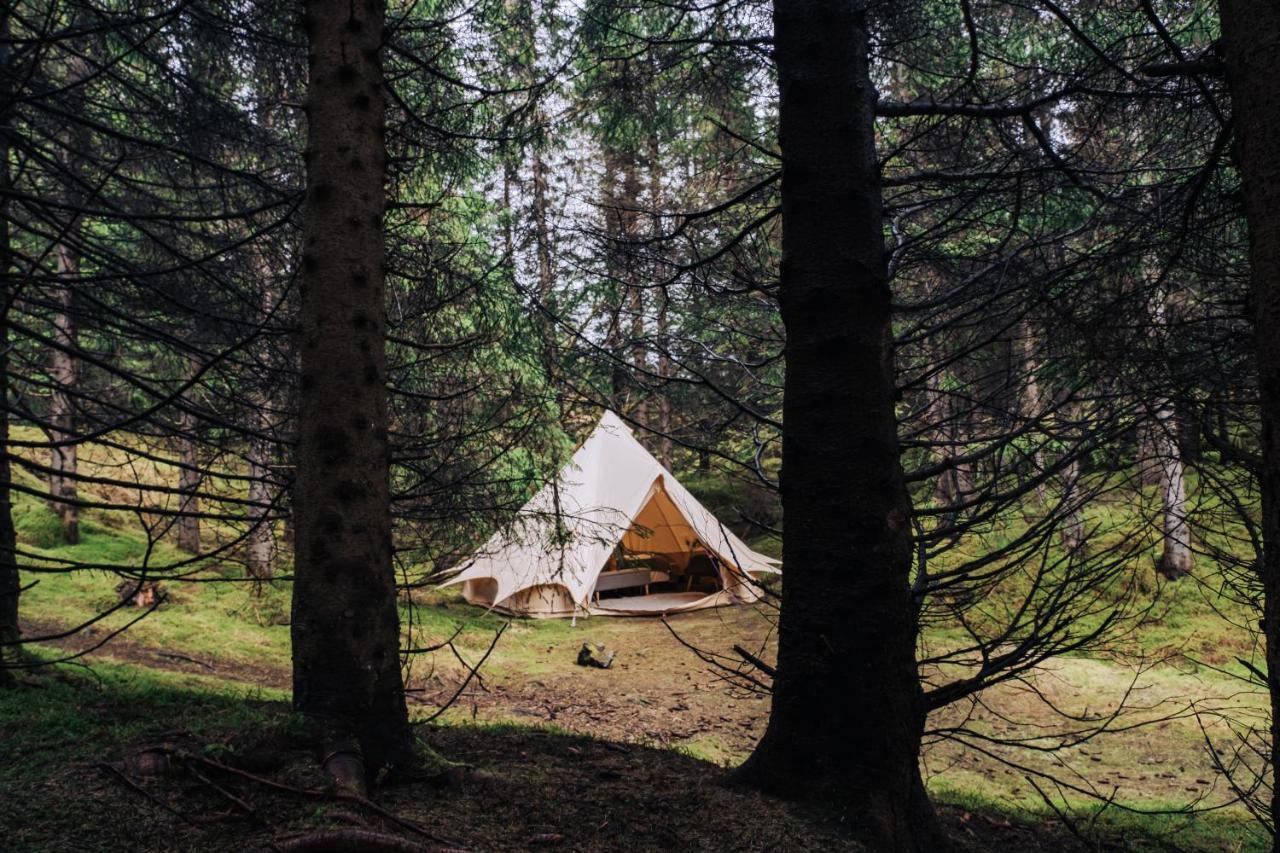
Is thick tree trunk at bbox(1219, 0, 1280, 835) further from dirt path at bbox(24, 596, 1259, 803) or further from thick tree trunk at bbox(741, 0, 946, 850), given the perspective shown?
dirt path at bbox(24, 596, 1259, 803)

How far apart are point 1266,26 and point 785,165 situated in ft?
4.27

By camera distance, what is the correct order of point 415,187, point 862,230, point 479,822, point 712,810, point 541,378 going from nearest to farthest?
point 479,822
point 712,810
point 862,230
point 415,187
point 541,378

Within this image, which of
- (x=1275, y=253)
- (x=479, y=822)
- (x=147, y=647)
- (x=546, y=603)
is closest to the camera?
(x=1275, y=253)

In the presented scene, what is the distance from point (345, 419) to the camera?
250cm

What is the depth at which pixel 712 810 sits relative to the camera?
2.39 m

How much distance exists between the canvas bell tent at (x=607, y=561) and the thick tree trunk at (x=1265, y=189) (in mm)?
9186

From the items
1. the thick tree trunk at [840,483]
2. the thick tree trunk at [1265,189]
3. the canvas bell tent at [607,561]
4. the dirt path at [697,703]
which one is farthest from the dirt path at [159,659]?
the thick tree trunk at [1265,189]

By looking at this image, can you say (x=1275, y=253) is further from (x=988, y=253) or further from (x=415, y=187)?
(x=415, y=187)

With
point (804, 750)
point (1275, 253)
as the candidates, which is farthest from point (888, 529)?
point (1275, 253)

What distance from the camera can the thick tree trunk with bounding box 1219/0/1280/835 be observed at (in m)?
1.81

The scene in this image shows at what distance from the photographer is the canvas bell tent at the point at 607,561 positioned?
39.0ft

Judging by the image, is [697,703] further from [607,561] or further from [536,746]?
[607,561]

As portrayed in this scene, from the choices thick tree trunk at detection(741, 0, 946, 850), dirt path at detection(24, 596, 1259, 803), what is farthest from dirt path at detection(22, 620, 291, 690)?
thick tree trunk at detection(741, 0, 946, 850)

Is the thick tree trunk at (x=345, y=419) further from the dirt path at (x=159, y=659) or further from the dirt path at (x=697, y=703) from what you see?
the dirt path at (x=159, y=659)
